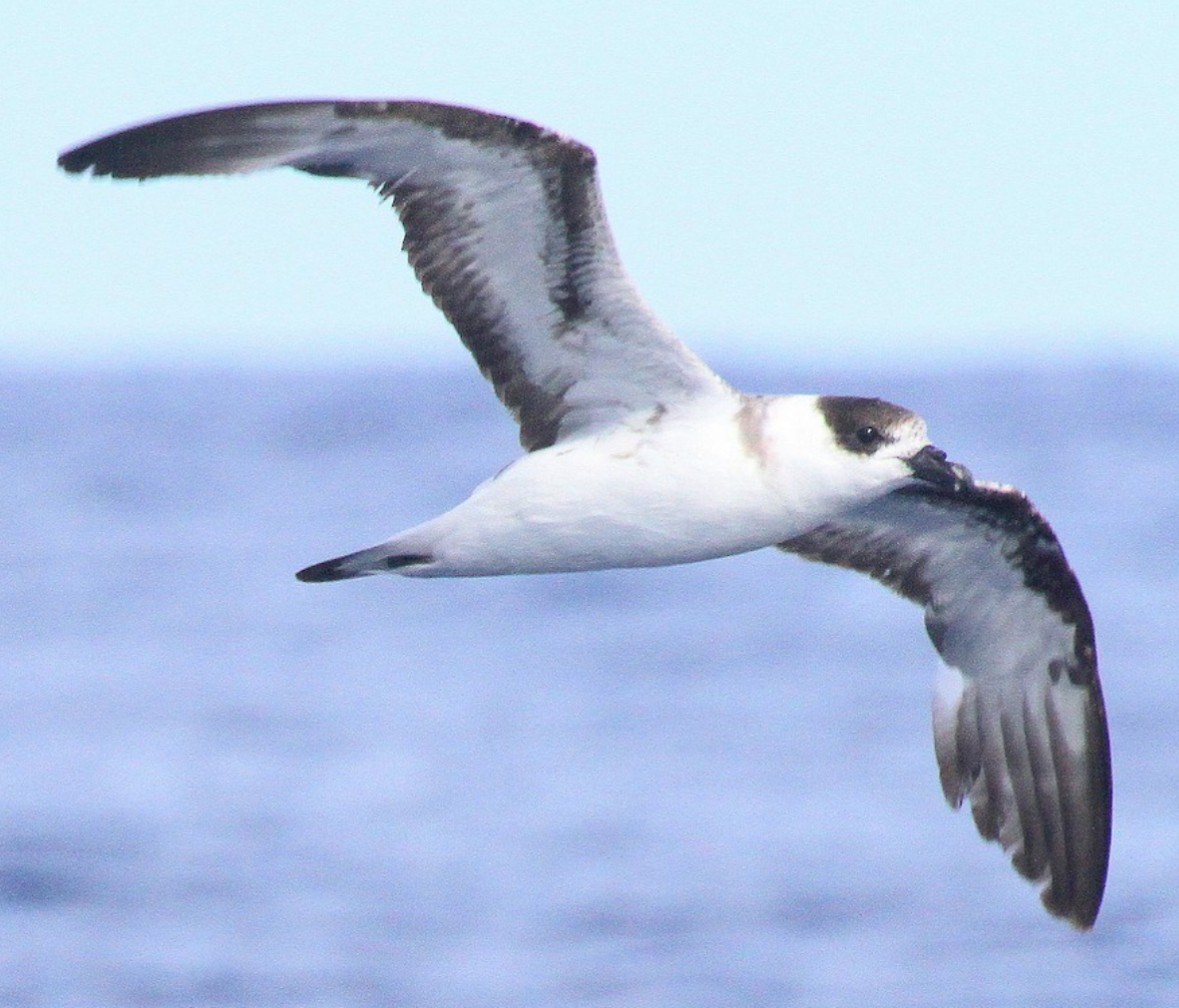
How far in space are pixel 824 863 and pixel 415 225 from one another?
38.3 feet

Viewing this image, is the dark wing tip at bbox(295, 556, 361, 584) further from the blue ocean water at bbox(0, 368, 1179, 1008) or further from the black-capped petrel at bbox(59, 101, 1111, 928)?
the blue ocean water at bbox(0, 368, 1179, 1008)

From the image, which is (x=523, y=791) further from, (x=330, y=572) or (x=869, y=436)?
(x=869, y=436)

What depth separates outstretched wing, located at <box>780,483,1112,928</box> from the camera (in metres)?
10.9

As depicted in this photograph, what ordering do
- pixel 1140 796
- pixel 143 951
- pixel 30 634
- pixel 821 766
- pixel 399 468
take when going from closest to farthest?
pixel 143 951 < pixel 1140 796 < pixel 821 766 < pixel 30 634 < pixel 399 468

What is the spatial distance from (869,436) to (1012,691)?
2229mm

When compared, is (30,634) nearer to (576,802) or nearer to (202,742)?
(202,742)

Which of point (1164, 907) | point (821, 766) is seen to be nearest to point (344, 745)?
point (821, 766)

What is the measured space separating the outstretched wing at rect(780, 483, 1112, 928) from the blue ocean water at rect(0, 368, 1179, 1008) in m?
5.60

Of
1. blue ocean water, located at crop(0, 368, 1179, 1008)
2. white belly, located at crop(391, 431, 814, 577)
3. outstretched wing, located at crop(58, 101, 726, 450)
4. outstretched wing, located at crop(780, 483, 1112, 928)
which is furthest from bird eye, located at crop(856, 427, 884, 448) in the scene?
blue ocean water, located at crop(0, 368, 1179, 1008)

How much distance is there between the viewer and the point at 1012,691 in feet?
36.6

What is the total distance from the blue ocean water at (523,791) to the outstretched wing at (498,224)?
8.01 metres

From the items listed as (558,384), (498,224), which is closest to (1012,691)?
(558,384)

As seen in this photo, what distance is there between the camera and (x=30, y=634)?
112ft

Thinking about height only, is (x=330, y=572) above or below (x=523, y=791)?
below
